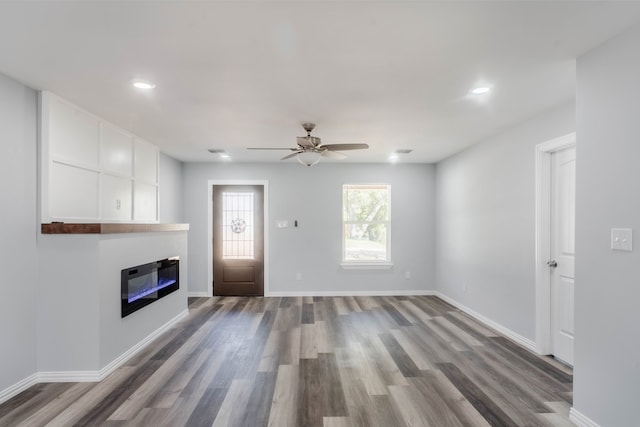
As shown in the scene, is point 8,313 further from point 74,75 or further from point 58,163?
point 74,75

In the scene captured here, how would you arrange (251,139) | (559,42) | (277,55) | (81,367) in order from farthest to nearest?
(251,139)
(81,367)
(277,55)
(559,42)

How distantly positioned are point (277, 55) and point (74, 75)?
64.2 inches

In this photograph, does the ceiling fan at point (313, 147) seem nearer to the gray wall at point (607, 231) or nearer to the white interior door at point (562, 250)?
the gray wall at point (607, 231)

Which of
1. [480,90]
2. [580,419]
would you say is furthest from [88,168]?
[580,419]

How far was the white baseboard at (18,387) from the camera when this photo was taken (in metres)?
2.34

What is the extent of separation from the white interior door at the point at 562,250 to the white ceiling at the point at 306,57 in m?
0.66

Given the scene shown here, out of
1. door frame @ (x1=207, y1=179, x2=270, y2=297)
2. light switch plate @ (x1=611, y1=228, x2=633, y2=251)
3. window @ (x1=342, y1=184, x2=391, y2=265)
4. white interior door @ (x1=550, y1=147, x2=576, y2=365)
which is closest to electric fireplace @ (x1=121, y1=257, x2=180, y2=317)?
door frame @ (x1=207, y1=179, x2=270, y2=297)

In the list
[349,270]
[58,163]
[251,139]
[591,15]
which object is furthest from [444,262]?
[58,163]

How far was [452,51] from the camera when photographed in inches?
79.4

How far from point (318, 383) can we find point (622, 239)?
2368 mm

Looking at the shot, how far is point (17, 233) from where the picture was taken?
2.46m

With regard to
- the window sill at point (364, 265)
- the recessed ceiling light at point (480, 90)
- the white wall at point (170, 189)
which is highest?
the recessed ceiling light at point (480, 90)

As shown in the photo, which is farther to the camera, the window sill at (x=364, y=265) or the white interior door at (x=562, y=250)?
the window sill at (x=364, y=265)

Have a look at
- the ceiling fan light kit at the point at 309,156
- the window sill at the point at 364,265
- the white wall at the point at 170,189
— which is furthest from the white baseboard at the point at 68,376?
the window sill at the point at 364,265
